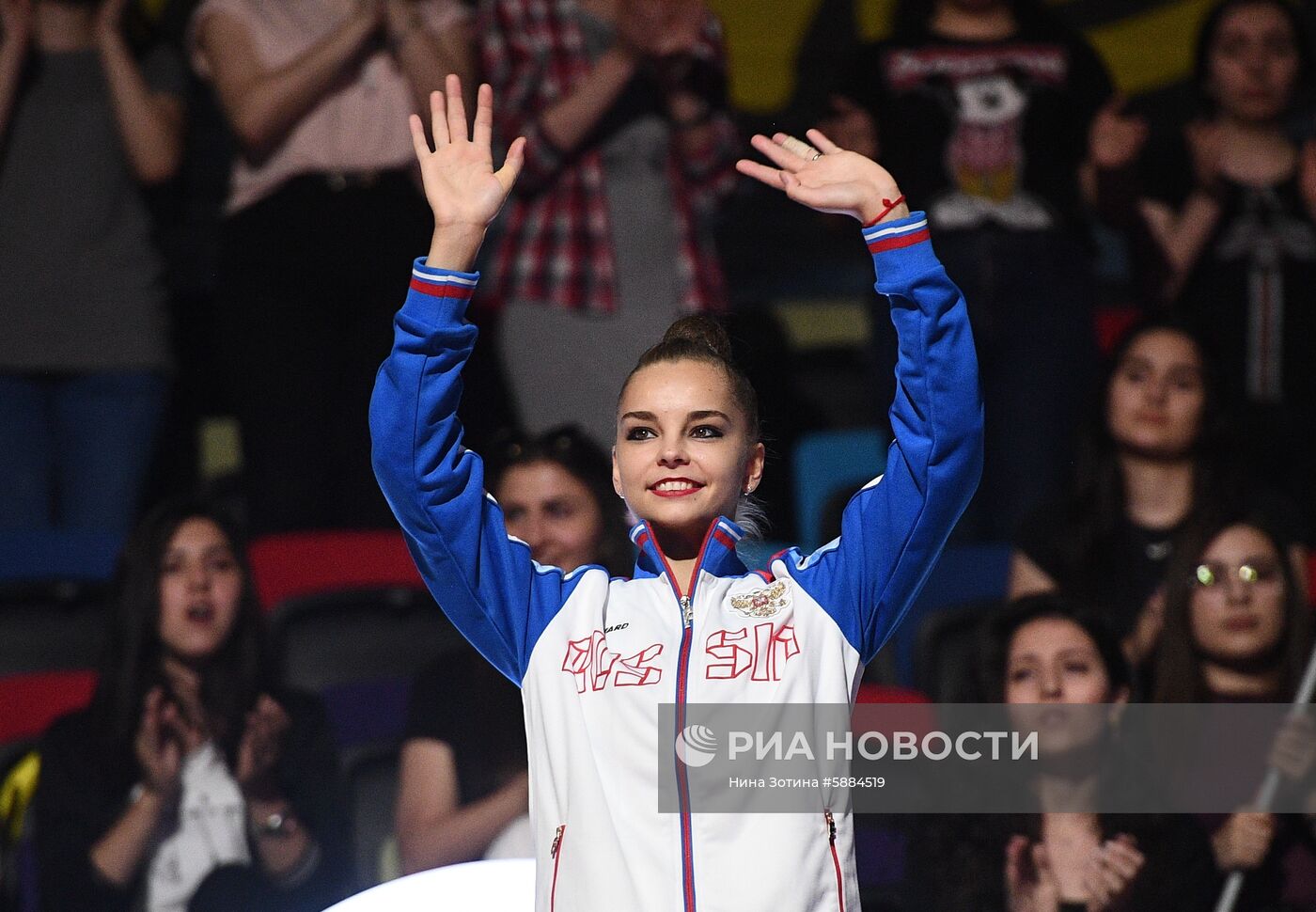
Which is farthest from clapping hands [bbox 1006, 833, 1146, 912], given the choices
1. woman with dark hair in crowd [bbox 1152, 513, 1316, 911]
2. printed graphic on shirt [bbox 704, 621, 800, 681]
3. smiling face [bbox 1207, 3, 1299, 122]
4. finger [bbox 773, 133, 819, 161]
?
smiling face [bbox 1207, 3, 1299, 122]

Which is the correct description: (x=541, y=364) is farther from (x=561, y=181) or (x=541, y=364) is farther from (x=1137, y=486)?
(x=1137, y=486)

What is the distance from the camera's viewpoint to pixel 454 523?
77.8 inches

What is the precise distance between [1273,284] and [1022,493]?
3.18 ft

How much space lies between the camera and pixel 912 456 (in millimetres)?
1953

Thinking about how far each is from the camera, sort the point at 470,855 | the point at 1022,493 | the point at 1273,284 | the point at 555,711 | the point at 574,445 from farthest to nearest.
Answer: the point at 1273,284 → the point at 1022,493 → the point at 574,445 → the point at 470,855 → the point at 555,711

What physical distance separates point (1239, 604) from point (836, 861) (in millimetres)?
2149

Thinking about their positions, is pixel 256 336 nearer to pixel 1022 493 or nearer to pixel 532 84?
pixel 532 84

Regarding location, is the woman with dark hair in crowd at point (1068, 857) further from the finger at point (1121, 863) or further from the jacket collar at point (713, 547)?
the jacket collar at point (713, 547)

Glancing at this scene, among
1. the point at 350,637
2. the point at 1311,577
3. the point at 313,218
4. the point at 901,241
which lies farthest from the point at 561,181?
the point at 901,241

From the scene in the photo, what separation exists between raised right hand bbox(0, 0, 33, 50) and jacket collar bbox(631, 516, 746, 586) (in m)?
2.63

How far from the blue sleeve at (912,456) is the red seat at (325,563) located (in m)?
1.93

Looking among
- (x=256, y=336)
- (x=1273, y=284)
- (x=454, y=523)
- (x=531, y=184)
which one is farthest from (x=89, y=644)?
(x=1273, y=284)

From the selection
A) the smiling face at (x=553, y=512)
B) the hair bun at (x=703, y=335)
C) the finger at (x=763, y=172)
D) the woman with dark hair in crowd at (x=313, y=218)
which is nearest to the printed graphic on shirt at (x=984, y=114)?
the woman with dark hair in crowd at (x=313, y=218)

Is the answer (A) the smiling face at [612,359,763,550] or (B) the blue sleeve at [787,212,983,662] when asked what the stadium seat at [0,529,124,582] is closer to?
(A) the smiling face at [612,359,763,550]
